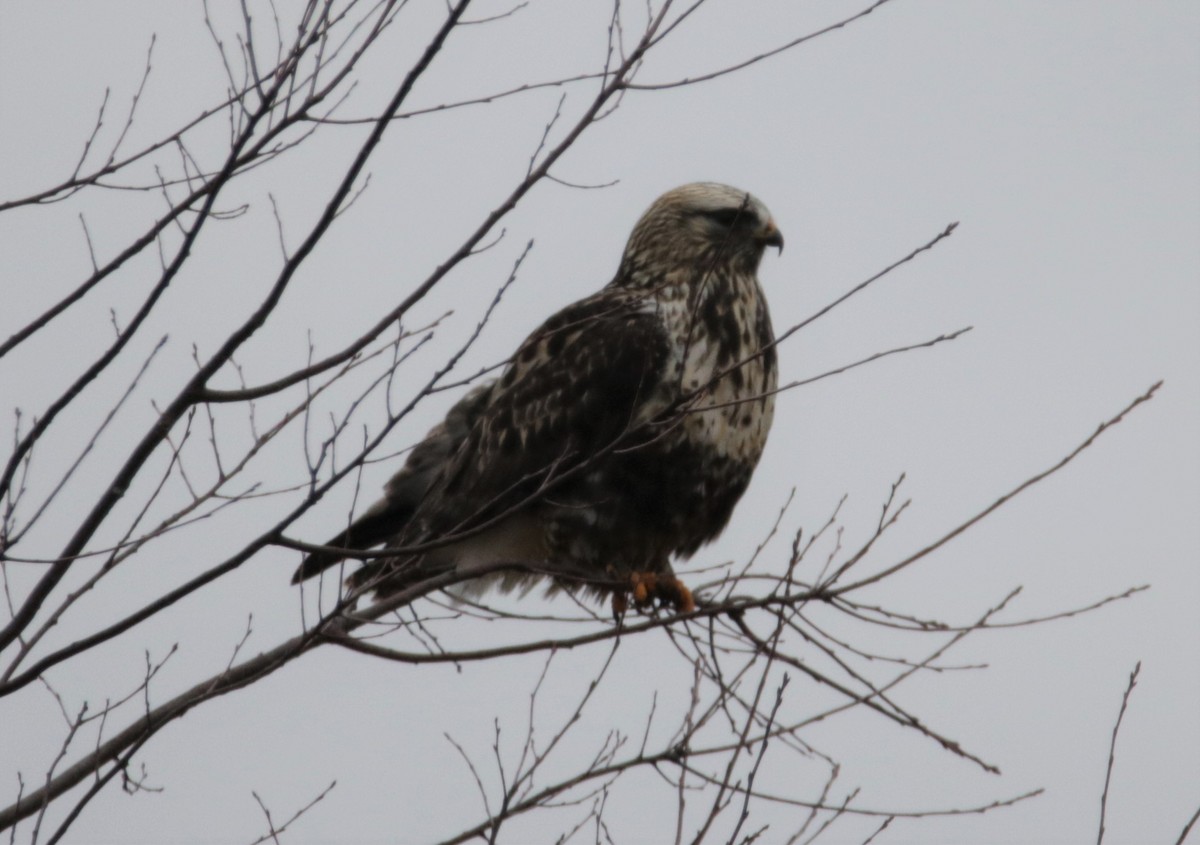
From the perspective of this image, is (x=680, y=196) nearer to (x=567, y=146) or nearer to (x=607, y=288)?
(x=607, y=288)

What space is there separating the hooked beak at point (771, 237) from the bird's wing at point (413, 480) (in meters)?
1.15

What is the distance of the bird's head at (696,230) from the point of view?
5520 mm

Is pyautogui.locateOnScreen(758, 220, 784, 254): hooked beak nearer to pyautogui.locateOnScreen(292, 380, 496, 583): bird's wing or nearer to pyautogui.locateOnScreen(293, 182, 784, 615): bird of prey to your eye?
pyautogui.locateOnScreen(293, 182, 784, 615): bird of prey

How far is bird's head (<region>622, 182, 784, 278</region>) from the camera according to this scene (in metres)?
5.52

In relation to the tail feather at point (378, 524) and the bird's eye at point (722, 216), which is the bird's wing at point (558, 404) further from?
the bird's eye at point (722, 216)

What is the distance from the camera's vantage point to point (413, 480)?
228 inches

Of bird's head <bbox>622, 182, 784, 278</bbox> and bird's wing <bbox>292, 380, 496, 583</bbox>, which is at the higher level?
bird's head <bbox>622, 182, 784, 278</bbox>

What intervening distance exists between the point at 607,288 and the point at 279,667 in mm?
2660

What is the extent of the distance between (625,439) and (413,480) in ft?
4.32

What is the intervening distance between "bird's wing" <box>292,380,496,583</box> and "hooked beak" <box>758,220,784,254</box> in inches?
45.4

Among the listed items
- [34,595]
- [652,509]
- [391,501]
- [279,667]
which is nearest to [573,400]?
[652,509]

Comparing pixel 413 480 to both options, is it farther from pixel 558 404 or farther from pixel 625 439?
pixel 625 439

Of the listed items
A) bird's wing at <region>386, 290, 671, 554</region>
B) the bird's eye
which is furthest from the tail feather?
the bird's eye

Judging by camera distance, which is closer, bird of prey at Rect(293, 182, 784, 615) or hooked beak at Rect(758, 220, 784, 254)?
bird of prey at Rect(293, 182, 784, 615)
